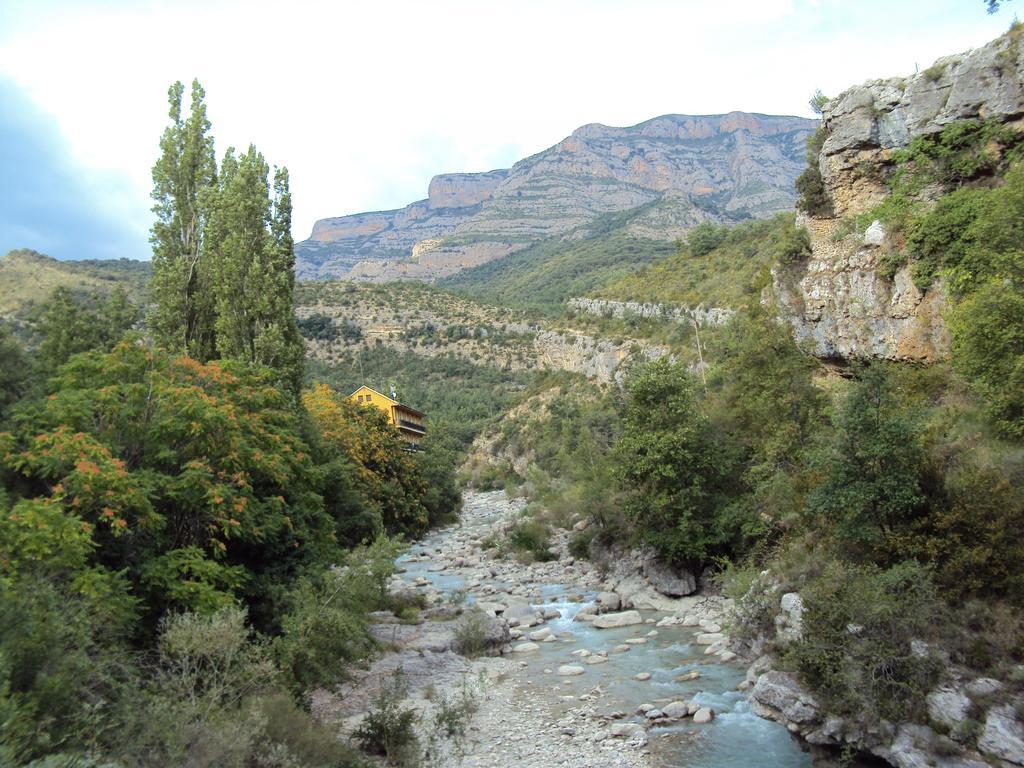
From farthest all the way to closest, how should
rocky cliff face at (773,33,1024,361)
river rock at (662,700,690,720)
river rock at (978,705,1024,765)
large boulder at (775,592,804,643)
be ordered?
rocky cliff face at (773,33,1024,361) < large boulder at (775,592,804,643) < river rock at (662,700,690,720) < river rock at (978,705,1024,765)

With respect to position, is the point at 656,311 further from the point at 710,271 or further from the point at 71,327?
the point at 71,327

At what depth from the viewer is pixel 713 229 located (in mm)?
68250

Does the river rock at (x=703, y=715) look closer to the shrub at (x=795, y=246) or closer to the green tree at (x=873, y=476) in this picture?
the green tree at (x=873, y=476)

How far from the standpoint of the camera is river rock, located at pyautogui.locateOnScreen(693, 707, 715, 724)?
13344 millimetres

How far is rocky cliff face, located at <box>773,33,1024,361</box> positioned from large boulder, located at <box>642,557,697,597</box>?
945 cm

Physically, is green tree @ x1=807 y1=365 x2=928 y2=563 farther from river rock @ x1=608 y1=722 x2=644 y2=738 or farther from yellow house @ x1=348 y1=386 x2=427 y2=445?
yellow house @ x1=348 y1=386 x2=427 y2=445

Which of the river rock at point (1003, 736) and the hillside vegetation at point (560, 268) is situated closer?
the river rock at point (1003, 736)

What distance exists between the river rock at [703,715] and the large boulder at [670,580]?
10.7 meters

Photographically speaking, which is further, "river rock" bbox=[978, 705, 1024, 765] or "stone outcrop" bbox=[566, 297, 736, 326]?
"stone outcrop" bbox=[566, 297, 736, 326]

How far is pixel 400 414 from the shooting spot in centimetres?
5928

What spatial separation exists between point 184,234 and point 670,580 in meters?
20.2

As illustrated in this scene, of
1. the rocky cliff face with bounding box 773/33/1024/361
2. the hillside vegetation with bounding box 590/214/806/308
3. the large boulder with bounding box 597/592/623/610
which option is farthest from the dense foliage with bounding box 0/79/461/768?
the hillside vegetation with bounding box 590/214/806/308

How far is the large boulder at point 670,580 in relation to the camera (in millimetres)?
24175

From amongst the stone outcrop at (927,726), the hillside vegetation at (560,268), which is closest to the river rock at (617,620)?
the stone outcrop at (927,726)
